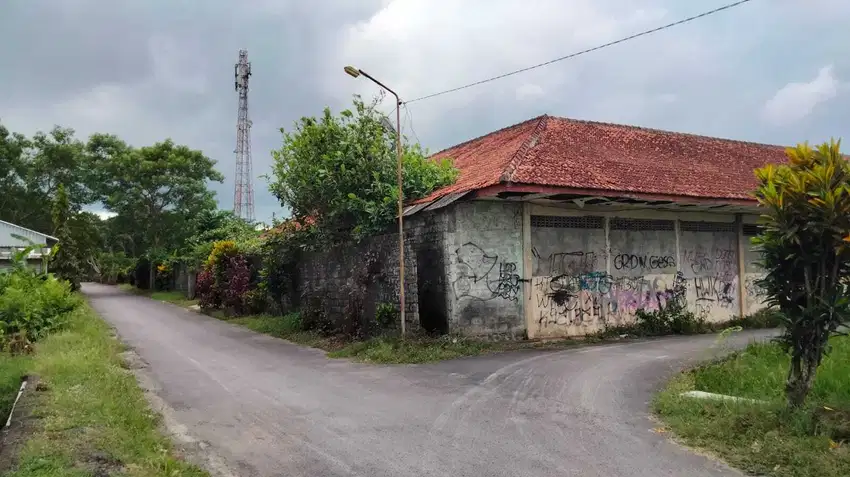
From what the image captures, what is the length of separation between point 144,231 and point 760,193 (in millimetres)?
36788

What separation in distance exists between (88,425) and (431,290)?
7511mm

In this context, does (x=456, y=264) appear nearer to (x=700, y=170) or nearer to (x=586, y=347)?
(x=586, y=347)

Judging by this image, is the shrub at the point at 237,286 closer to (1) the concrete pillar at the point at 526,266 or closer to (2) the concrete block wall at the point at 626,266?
(1) the concrete pillar at the point at 526,266

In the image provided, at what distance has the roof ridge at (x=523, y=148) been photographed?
11.7m

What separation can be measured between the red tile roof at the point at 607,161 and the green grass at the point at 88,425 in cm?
693

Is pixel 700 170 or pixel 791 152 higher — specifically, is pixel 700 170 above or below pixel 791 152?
above

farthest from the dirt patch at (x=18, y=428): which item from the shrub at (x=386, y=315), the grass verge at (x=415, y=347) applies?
the shrub at (x=386, y=315)

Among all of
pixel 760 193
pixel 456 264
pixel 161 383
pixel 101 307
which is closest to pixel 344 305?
pixel 456 264

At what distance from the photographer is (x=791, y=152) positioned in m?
5.95

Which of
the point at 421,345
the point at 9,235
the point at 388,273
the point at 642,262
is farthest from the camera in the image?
the point at 9,235

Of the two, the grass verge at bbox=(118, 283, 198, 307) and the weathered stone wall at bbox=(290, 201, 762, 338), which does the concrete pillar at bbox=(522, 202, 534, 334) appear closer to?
the weathered stone wall at bbox=(290, 201, 762, 338)

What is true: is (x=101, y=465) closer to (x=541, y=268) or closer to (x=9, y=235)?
(x=541, y=268)

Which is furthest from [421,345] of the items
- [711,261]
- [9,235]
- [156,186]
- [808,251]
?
[156,186]

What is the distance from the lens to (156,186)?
3503 cm
